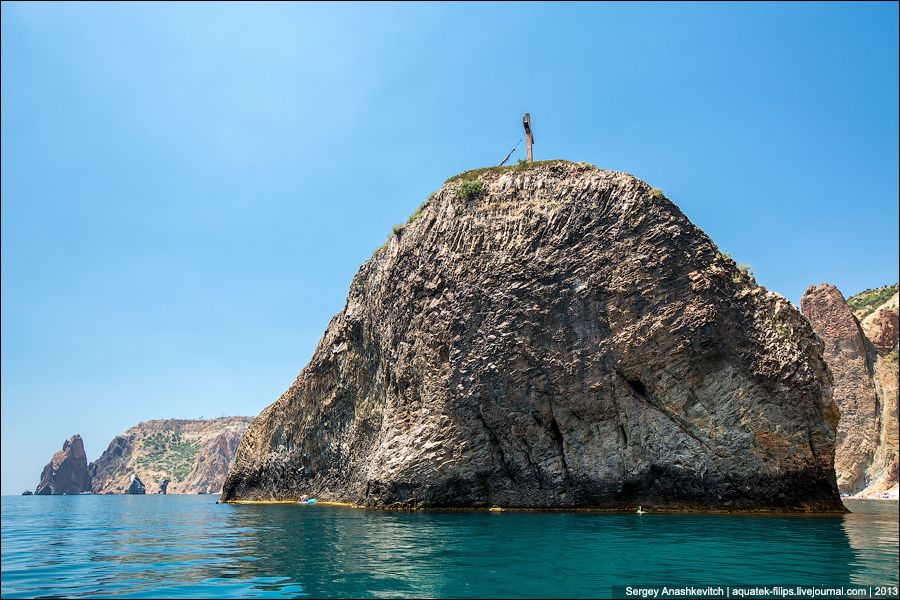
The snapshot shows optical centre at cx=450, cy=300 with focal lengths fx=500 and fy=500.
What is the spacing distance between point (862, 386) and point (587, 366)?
59.1m

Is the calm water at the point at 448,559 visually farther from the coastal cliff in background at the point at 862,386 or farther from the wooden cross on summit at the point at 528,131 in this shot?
the coastal cliff in background at the point at 862,386

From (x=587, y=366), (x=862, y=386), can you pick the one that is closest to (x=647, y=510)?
(x=587, y=366)

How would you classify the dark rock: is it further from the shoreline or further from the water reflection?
the water reflection

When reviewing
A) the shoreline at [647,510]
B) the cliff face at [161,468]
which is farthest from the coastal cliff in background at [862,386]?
the cliff face at [161,468]

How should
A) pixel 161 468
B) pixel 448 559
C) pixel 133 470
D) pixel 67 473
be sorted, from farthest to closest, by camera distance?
1. pixel 161 468
2. pixel 133 470
3. pixel 67 473
4. pixel 448 559

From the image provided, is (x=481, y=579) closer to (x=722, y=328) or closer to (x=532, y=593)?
(x=532, y=593)

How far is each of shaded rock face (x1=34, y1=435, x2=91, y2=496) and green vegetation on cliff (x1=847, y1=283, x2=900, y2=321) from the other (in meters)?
211

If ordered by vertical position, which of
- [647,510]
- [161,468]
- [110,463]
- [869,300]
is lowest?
[161,468]

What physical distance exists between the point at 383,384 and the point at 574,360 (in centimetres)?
1408

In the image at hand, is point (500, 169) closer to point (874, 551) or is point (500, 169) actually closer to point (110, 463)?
point (874, 551)

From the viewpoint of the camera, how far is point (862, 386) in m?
64.2

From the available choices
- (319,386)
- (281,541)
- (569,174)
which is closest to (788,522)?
(281,541)

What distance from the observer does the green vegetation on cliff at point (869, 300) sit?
84.3 meters

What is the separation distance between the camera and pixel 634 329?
26656 millimetres
